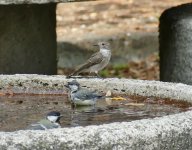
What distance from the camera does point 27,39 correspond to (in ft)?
24.5

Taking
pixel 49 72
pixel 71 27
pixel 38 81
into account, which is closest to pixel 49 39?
pixel 49 72

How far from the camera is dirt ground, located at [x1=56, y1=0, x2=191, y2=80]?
10836 mm

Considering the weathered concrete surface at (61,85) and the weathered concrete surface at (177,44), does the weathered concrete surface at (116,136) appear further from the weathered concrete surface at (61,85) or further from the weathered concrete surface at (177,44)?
the weathered concrete surface at (177,44)

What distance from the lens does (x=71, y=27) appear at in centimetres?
1251

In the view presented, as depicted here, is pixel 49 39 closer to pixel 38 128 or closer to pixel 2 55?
pixel 2 55

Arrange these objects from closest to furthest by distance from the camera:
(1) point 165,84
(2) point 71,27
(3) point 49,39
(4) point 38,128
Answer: (4) point 38,128, (1) point 165,84, (3) point 49,39, (2) point 71,27

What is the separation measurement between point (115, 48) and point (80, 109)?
19.2ft

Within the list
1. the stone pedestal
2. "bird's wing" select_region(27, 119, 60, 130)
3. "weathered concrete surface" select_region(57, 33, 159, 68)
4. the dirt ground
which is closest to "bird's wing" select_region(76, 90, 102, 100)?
"bird's wing" select_region(27, 119, 60, 130)

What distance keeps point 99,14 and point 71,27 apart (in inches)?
34.2

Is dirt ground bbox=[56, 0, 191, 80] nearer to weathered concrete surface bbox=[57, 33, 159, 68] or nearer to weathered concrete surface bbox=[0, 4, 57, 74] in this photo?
weathered concrete surface bbox=[57, 33, 159, 68]

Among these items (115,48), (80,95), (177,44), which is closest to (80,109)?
(80,95)

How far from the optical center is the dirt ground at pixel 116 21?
10836mm

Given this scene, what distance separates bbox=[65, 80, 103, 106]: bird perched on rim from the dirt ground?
5.05m

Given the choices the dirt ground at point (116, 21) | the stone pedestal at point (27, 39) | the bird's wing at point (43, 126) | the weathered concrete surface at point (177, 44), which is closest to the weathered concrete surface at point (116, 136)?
the bird's wing at point (43, 126)
